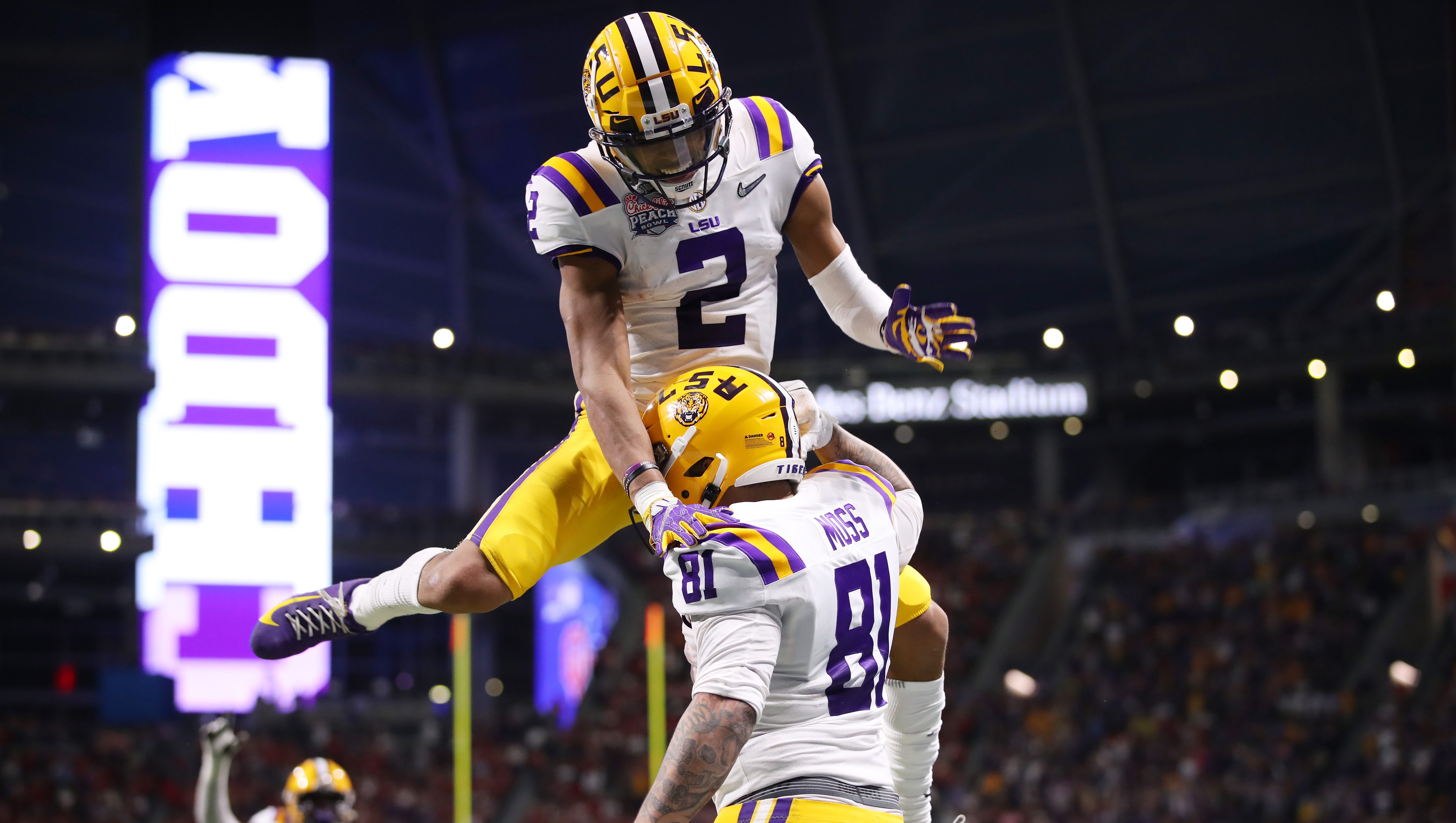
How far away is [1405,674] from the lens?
2488 cm

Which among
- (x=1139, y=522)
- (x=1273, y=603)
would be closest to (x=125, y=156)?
(x=1139, y=522)

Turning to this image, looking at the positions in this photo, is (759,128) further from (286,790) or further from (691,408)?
(286,790)

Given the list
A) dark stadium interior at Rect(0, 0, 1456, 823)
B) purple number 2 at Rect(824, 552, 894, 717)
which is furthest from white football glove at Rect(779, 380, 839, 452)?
dark stadium interior at Rect(0, 0, 1456, 823)

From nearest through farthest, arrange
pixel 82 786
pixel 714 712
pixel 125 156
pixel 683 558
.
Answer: pixel 714 712
pixel 683 558
pixel 82 786
pixel 125 156

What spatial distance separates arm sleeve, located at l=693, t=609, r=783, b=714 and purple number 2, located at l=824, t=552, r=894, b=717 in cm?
20

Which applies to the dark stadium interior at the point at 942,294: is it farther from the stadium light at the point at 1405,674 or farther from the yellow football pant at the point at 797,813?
the yellow football pant at the point at 797,813

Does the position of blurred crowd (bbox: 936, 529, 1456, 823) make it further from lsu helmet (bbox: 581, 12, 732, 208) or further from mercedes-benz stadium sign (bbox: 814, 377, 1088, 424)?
lsu helmet (bbox: 581, 12, 732, 208)

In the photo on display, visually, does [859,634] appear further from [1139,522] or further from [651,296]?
[1139,522]

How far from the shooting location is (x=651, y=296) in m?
5.06

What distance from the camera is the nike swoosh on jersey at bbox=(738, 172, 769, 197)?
4.99 metres

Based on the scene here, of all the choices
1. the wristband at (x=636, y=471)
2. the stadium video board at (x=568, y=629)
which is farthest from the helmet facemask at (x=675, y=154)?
the stadium video board at (x=568, y=629)

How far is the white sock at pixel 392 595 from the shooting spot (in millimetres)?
4820

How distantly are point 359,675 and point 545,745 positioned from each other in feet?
50.3

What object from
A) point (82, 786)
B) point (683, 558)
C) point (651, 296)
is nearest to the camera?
point (683, 558)
